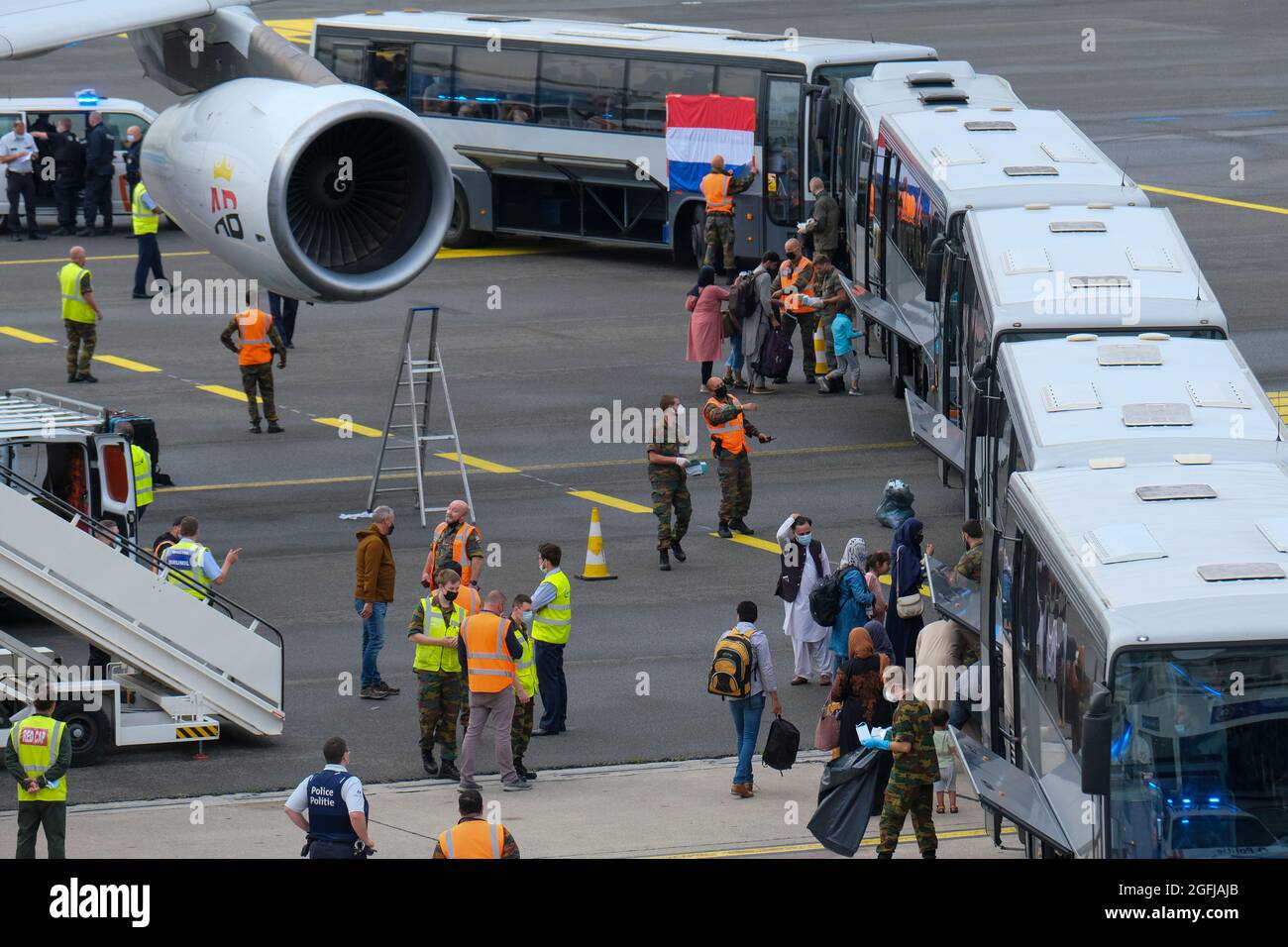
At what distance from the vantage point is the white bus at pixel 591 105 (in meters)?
35.0

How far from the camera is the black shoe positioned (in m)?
18.1

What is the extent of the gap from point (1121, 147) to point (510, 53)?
1439 cm

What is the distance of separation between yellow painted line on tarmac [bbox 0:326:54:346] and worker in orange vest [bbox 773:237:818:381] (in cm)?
1111

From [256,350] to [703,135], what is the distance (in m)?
10.9

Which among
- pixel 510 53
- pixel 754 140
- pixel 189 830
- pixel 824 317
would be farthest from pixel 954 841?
pixel 510 53

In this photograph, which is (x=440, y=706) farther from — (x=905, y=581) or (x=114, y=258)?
(x=114, y=258)

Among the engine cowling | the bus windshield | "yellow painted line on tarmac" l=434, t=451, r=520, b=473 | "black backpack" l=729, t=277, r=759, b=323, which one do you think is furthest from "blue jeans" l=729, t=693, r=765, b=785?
"black backpack" l=729, t=277, r=759, b=323

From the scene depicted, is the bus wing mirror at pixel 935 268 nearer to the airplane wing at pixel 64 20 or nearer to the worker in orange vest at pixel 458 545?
the worker in orange vest at pixel 458 545

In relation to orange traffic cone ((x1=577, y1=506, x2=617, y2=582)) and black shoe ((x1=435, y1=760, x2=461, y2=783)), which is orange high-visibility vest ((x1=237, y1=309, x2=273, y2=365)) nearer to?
orange traffic cone ((x1=577, y1=506, x2=617, y2=582))

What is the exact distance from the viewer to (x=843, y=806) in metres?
15.5

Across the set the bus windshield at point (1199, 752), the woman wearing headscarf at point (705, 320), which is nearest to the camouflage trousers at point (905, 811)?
the bus windshield at point (1199, 752)

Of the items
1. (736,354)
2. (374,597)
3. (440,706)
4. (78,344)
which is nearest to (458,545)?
(374,597)

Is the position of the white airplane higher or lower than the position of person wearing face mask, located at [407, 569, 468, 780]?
higher

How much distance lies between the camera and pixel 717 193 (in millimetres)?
34656
